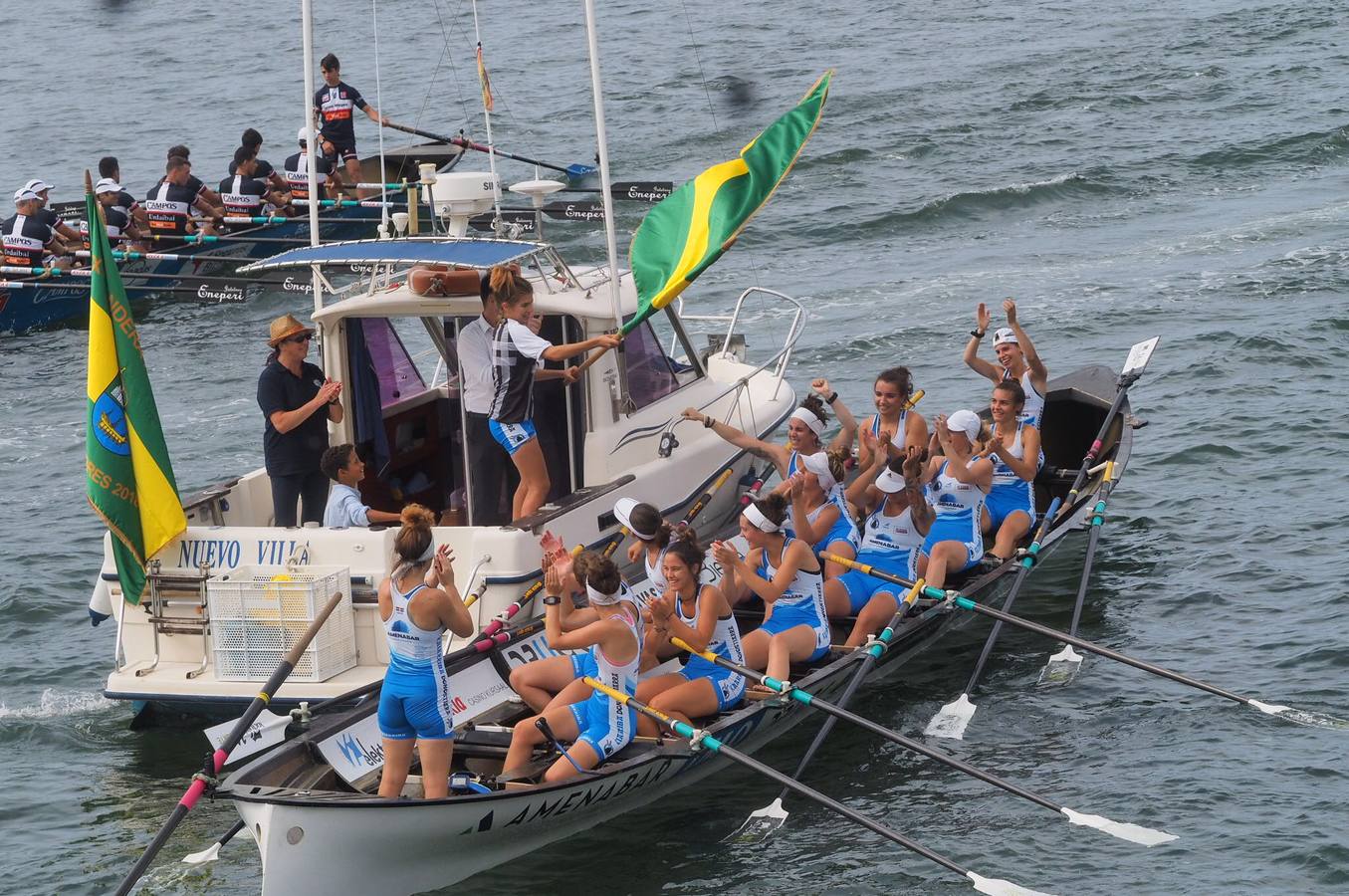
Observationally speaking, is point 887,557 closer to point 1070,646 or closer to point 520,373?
point 1070,646

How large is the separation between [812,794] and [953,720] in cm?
214

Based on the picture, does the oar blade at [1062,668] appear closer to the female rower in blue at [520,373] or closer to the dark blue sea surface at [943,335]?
the dark blue sea surface at [943,335]

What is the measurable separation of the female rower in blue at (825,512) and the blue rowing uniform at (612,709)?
210cm

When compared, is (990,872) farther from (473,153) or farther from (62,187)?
(62,187)

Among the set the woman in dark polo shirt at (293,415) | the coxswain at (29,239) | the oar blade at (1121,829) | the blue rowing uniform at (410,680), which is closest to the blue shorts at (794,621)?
the oar blade at (1121,829)

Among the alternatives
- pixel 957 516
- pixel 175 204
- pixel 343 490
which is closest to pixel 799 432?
pixel 957 516

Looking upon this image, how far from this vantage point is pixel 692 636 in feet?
32.7

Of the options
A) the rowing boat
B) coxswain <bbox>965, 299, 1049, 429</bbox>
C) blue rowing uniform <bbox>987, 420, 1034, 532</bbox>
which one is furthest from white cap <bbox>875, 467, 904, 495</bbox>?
coxswain <bbox>965, 299, 1049, 429</bbox>

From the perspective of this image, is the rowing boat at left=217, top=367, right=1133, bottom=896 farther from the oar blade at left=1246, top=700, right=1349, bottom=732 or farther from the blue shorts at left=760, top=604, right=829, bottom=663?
the oar blade at left=1246, top=700, right=1349, bottom=732

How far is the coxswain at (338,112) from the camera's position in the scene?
25.8m

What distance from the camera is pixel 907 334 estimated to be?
Result: 2089cm

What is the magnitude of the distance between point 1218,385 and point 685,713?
10.1 meters

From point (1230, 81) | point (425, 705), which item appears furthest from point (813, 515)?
point (1230, 81)

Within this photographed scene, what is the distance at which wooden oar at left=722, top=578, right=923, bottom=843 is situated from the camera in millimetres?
10000
